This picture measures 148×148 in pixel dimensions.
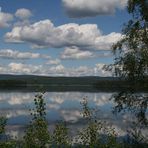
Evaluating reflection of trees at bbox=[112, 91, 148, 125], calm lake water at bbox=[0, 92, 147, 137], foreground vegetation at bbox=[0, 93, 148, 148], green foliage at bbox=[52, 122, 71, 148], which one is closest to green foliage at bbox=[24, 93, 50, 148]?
foreground vegetation at bbox=[0, 93, 148, 148]

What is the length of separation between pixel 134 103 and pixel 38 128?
13609 mm

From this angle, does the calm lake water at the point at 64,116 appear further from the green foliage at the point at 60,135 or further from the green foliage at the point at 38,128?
the green foliage at the point at 38,128

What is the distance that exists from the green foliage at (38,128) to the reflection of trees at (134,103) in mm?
12781

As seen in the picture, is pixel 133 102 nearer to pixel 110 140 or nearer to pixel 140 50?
pixel 140 50

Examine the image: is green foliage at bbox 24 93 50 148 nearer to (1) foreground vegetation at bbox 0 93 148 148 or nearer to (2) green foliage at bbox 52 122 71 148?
(1) foreground vegetation at bbox 0 93 148 148

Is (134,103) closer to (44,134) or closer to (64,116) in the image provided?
(44,134)

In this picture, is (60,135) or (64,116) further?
(64,116)

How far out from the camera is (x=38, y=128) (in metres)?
17.8

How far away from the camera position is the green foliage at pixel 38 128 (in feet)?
57.0

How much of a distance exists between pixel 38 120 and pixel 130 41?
1486 centimetres

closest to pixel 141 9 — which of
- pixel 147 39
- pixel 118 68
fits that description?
pixel 147 39

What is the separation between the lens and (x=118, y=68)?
99.6ft

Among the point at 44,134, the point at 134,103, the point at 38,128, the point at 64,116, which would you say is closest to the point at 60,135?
the point at 44,134

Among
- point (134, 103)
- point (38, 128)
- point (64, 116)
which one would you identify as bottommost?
point (64, 116)
